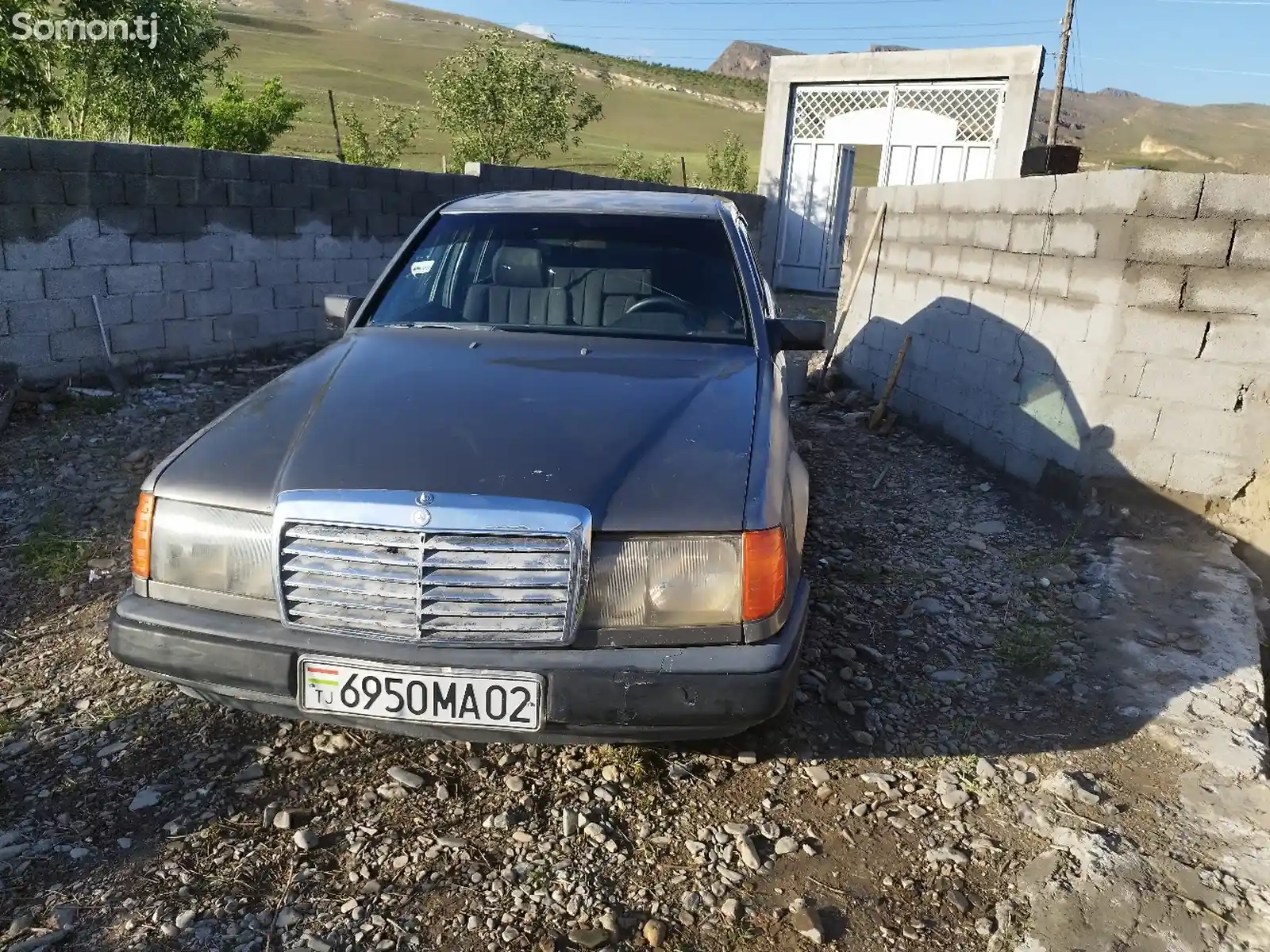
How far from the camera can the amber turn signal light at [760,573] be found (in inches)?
82.1

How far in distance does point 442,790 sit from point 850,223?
6.83 meters

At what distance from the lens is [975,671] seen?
10.6ft

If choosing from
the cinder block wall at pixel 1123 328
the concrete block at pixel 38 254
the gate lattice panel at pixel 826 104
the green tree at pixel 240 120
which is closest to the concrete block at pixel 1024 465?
the cinder block wall at pixel 1123 328

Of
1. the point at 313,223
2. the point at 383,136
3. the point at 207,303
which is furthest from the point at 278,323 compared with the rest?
the point at 383,136

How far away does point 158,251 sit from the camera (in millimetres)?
6266

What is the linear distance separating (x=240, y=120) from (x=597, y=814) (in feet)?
57.0

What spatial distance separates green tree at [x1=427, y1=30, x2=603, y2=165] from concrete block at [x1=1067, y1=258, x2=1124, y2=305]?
15049 millimetres

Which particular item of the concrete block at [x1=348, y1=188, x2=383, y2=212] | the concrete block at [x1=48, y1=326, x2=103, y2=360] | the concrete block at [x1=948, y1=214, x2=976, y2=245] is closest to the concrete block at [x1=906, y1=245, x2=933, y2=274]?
the concrete block at [x1=948, y1=214, x2=976, y2=245]

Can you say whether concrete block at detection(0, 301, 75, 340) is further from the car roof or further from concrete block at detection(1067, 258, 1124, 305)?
concrete block at detection(1067, 258, 1124, 305)

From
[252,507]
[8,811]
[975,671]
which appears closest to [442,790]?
[252,507]

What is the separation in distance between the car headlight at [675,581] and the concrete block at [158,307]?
5.52 meters

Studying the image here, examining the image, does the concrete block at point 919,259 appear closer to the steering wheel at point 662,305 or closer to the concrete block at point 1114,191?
the concrete block at point 1114,191

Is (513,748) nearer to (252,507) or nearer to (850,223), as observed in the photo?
(252,507)

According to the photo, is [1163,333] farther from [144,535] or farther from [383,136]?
[383,136]
